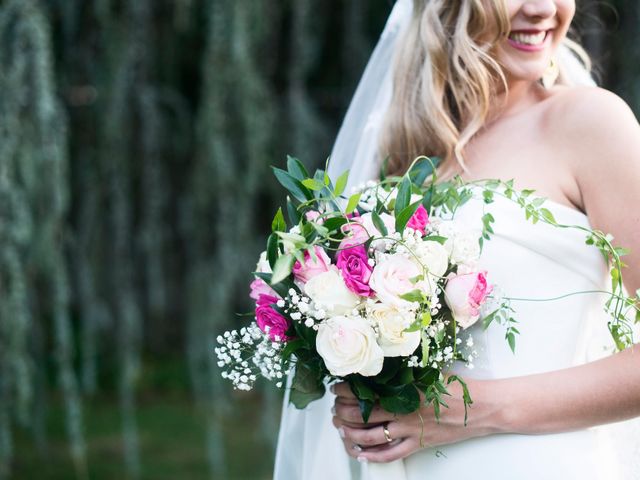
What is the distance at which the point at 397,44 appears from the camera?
2.20 meters

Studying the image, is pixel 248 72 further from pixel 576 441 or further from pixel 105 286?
pixel 576 441

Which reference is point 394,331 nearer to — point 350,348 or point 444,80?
point 350,348

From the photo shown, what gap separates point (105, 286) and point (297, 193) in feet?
6.81

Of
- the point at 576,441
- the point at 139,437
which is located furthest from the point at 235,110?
the point at 139,437

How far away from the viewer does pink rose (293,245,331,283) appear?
148 cm

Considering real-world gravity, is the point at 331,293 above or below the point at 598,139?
below

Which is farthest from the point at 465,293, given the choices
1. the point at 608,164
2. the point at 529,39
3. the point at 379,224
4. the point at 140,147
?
the point at 140,147

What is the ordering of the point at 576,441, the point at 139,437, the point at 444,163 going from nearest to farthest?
the point at 576,441, the point at 444,163, the point at 139,437

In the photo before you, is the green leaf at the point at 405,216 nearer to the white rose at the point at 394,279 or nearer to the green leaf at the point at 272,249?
the white rose at the point at 394,279

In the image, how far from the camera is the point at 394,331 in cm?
144

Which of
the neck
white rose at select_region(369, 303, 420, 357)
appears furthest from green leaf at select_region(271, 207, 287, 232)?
the neck

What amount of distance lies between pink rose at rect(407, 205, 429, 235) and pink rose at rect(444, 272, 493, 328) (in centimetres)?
10

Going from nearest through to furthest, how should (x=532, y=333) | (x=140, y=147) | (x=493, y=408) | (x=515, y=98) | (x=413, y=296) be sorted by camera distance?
(x=413, y=296)
(x=493, y=408)
(x=532, y=333)
(x=515, y=98)
(x=140, y=147)

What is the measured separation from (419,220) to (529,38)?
0.59 meters
